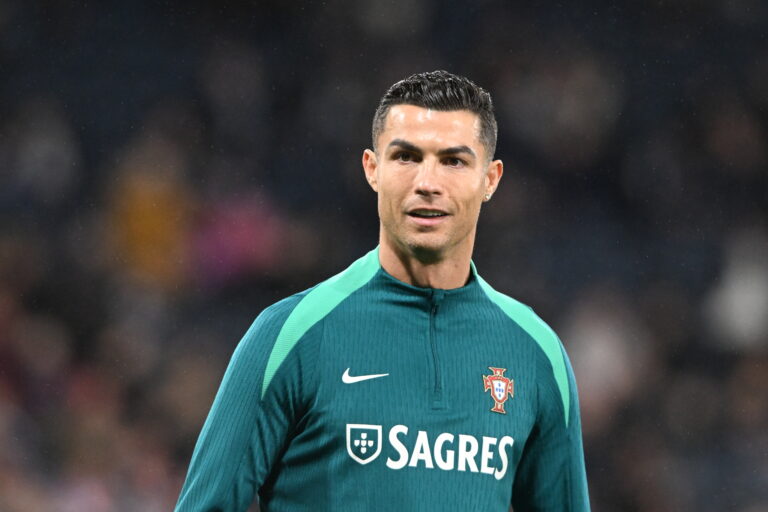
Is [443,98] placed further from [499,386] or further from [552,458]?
[552,458]

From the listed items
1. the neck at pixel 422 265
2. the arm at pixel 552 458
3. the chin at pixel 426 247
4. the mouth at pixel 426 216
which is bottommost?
the arm at pixel 552 458

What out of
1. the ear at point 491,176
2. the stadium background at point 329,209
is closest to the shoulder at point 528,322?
the ear at point 491,176

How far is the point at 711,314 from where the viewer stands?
7.52m

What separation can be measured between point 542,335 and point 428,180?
1.77 ft

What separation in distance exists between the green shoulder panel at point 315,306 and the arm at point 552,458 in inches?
20.0

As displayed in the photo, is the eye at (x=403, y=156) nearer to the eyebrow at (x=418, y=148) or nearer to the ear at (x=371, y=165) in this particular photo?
the eyebrow at (x=418, y=148)

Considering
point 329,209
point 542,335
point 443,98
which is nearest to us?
point 443,98

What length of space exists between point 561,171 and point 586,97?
0.58m

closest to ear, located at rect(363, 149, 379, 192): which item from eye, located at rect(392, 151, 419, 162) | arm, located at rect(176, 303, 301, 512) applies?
eye, located at rect(392, 151, 419, 162)

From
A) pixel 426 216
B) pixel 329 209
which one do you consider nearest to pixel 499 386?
pixel 426 216

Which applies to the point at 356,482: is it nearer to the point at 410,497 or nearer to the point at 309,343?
the point at 410,497

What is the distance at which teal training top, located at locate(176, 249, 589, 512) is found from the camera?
103 inches

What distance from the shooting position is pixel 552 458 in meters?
2.91

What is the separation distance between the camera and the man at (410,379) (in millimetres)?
2635
